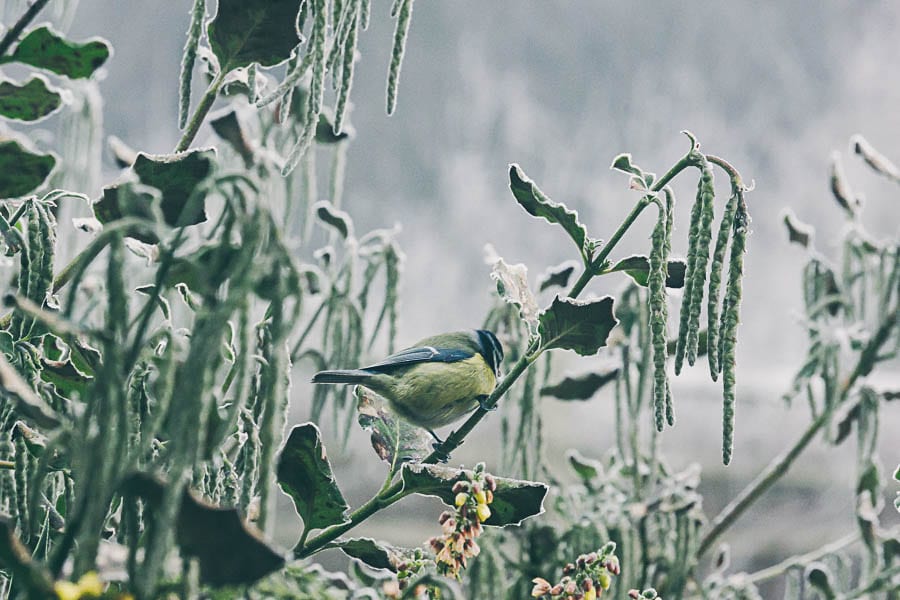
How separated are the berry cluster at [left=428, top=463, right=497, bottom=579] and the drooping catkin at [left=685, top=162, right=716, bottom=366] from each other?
0.14 metres

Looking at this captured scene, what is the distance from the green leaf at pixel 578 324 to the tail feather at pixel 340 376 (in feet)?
0.98

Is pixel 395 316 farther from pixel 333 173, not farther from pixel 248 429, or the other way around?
pixel 248 429

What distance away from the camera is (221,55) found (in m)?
0.57

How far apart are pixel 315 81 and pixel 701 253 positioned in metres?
0.23

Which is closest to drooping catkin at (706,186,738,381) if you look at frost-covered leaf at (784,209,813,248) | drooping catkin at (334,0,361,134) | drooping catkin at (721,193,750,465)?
drooping catkin at (721,193,750,465)

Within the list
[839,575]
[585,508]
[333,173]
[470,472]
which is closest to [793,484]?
[839,575]

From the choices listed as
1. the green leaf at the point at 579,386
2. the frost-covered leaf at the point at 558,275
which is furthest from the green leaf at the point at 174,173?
the green leaf at the point at 579,386

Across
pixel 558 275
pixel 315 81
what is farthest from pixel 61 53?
pixel 558 275

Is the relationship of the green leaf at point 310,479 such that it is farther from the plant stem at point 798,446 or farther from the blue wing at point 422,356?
the plant stem at point 798,446

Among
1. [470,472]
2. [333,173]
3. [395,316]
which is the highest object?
[333,173]

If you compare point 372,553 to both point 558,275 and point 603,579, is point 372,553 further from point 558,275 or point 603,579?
point 558,275

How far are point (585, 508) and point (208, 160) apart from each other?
31.3 inches

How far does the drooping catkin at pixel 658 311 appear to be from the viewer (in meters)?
0.52

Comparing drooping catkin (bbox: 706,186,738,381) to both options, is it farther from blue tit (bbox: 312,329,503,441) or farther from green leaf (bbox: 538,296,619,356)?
blue tit (bbox: 312,329,503,441)
